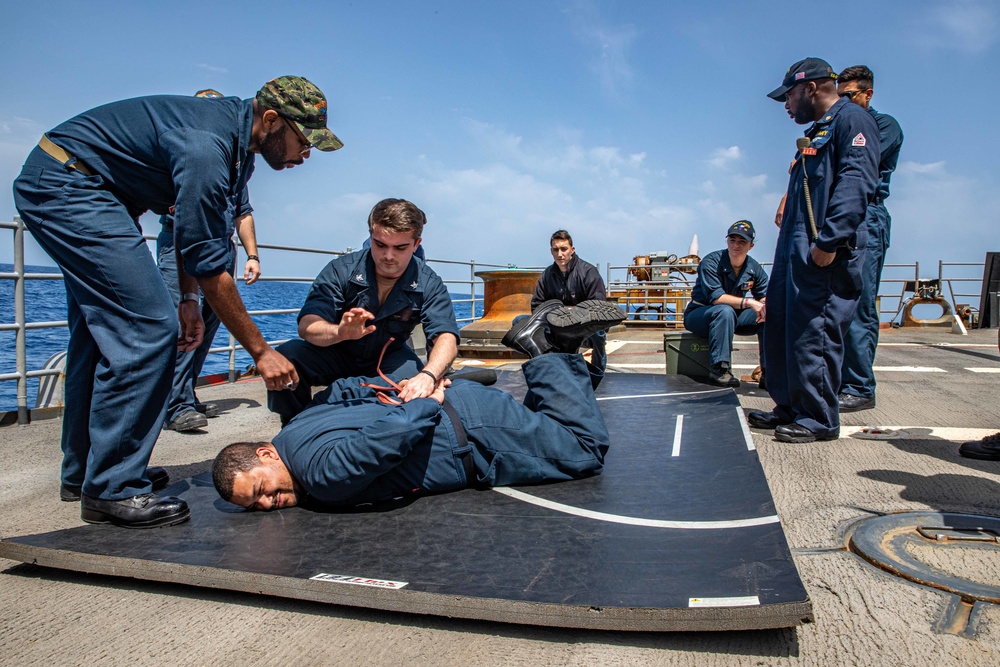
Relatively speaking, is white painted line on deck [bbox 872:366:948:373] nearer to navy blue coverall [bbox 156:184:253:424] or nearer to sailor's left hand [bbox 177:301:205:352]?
navy blue coverall [bbox 156:184:253:424]

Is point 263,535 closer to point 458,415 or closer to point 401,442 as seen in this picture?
point 401,442

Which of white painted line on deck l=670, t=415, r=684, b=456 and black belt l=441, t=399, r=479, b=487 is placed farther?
white painted line on deck l=670, t=415, r=684, b=456

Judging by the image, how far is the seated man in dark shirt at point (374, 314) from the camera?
2.80 meters

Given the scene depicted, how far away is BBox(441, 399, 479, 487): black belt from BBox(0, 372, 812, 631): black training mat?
6 cm

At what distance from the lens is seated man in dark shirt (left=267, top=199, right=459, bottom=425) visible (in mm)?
2805

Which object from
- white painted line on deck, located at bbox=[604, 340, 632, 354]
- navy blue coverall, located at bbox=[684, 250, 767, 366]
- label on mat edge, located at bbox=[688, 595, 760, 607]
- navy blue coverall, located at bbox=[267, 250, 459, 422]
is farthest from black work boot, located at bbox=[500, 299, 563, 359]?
white painted line on deck, located at bbox=[604, 340, 632, 354]

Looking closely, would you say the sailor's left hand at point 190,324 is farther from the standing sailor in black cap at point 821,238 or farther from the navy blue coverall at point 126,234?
the standing sailor in black cap at point 821,238

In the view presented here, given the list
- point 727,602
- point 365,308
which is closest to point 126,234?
point 365,308

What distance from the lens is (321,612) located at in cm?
166

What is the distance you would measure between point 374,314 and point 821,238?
2144mm

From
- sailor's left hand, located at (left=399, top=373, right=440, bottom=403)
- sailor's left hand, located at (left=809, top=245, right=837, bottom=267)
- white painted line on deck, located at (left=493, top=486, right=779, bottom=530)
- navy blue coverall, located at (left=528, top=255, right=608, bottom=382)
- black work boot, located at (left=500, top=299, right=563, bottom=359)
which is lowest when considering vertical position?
white painted line on deck, located at (left=493, top=486, right=779, bottom=530)

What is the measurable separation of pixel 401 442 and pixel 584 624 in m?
0.87

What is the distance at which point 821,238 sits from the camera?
3203 mm

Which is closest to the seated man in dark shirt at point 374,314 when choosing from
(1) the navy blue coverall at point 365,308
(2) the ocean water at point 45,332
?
(1) the navy blue coverall at point 365,308
